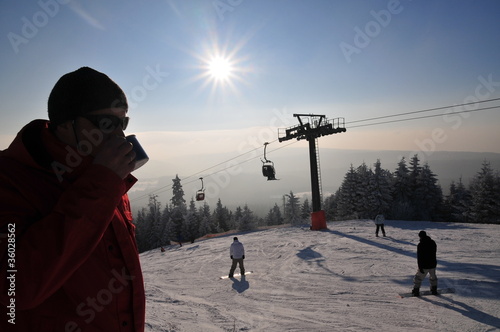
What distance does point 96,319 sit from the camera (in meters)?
1.17

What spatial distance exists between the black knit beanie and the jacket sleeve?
37cm

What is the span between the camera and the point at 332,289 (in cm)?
963

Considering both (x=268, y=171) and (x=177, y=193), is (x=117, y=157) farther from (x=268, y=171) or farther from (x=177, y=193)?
(x=177, y=193)

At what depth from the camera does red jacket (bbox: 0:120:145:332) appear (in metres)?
0.89

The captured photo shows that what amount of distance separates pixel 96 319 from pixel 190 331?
6607 millimetres

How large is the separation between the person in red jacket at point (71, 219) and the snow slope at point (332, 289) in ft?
21.7

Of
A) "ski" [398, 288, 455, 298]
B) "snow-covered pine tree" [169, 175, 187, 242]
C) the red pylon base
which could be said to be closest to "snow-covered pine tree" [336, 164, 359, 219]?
the red pylon base

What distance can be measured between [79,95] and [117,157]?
41cm

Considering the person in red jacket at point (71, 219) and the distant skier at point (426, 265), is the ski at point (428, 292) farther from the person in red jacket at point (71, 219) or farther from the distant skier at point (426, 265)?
the person in red jacket at point (71, 219)

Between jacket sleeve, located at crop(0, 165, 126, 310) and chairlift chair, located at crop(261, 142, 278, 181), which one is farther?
chairlift chair, located at crop(261, 142, 278, 181)

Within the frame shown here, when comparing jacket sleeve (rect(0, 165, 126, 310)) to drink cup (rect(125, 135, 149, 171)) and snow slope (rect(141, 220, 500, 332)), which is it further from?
snow slope (rect(141, 220, 500, 332))

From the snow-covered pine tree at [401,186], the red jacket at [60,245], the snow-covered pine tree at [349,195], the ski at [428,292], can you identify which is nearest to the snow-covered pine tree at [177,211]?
the snow-covered pine tree at [349,195]

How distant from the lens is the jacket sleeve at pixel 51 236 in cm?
88

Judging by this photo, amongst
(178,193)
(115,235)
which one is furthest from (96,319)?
(178,193)
